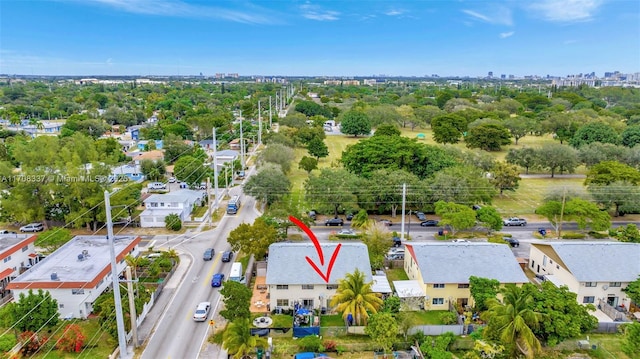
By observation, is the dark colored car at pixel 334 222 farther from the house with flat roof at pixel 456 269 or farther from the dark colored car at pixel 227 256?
the house with flat roof at pixel 456 269

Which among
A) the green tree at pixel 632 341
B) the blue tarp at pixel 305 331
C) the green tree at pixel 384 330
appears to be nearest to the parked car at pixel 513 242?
the green tree at pixel 632 341

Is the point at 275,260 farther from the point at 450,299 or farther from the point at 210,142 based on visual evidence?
the point at 210,142

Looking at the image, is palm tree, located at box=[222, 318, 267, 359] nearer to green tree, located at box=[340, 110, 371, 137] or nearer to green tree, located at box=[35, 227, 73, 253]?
green tree, located at box=[35, 227, 73, 253]

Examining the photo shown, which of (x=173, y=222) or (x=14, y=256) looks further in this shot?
(x=173, y=222)

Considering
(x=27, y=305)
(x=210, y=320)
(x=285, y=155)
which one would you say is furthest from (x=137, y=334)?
(x=285, y=155)

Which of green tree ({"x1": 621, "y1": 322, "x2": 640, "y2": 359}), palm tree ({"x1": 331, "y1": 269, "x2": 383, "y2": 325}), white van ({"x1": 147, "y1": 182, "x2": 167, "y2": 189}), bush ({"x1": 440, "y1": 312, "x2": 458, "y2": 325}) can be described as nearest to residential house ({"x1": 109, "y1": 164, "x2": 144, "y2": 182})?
white van ({"x1": 147, "y1": 182, "x2": 167, "y2": 189})

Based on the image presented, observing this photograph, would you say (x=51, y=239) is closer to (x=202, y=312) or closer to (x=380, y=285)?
(x=202, y=312)

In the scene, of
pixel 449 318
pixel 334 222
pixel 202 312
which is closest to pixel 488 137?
pixel 334 222
